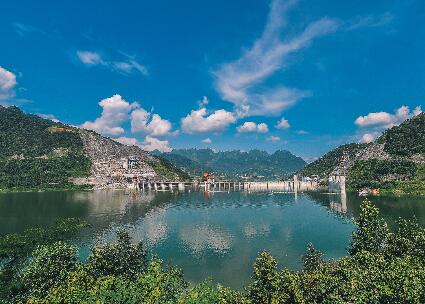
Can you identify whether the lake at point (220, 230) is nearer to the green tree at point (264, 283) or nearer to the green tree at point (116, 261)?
the green tree at point (116, 261)

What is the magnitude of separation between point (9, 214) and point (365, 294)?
168m

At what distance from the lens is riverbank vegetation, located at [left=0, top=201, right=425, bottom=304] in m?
44.5

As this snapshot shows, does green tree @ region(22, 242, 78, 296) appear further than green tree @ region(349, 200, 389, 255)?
No

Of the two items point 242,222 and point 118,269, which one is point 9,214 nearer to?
point 242,222

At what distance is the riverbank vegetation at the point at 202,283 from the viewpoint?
146 ft

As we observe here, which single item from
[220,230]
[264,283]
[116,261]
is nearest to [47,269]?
[116,261]

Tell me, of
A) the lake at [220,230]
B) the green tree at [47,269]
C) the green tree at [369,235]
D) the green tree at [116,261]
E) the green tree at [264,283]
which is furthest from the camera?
the lake at [220,230]

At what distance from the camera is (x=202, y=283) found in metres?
52.9

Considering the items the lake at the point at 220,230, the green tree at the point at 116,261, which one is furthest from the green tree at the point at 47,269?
the lake at the point at 220,230

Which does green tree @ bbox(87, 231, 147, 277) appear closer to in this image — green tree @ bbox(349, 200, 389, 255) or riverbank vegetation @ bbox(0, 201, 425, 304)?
riverbank vegetation @ bbox(0, 201, 425, 304)

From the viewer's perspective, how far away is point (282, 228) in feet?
482

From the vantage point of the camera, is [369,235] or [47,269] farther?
[369,235]

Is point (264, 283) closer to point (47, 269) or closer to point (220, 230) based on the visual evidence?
point (47, 269)

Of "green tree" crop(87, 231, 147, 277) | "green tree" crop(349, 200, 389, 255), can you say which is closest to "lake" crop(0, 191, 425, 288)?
"green tree" crop(349, 200, 389, 255)
